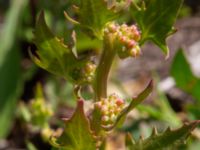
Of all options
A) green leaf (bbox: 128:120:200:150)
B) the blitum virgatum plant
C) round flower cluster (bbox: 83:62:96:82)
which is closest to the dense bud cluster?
the blitum virgatum plant

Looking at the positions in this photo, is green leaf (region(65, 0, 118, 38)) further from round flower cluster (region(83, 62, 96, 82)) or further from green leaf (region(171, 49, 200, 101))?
green leaf (region(171, 49, 200, 101))

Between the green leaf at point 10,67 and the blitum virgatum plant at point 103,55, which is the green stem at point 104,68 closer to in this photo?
the blitum virgatum plant at point 103,55

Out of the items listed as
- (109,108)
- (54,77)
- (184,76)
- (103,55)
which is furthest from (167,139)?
(54,77)

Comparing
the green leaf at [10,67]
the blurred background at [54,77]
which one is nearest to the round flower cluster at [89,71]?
the blurred background at [54,77]

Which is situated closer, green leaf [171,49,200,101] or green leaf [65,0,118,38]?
green leaf [65,0,118,38]

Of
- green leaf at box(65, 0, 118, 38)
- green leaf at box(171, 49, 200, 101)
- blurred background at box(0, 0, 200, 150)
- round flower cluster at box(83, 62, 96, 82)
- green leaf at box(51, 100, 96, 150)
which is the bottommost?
blurred background at box(0, 0, 200, 150)

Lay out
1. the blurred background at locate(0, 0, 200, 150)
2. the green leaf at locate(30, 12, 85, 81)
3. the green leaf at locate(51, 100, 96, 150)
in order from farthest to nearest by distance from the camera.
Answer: the blurred background at locate(0, 0, 200, 150) → the green leaf at locate(30, 12, 85, 81) → the green leaf at locate(51, 100, 96, 150)
